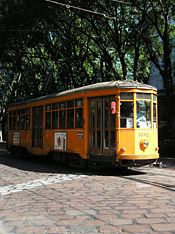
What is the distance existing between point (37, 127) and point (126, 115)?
625 cm

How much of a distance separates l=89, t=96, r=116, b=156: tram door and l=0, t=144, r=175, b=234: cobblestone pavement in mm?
867

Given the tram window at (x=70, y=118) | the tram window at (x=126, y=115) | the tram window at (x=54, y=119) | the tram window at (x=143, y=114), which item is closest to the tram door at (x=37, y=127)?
the tram window at (x=54, y=119)

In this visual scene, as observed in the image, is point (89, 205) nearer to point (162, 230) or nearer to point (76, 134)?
point (162, 230)

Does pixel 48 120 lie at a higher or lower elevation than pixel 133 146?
higher

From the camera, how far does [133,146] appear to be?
45.9 feet

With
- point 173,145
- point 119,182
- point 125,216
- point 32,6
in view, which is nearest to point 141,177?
point 119,182

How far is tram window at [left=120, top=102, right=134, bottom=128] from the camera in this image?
1412cm

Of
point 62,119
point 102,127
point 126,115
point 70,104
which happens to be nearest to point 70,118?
point 70,104

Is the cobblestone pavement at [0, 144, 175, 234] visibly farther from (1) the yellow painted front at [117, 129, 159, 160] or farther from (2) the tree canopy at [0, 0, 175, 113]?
(2) the tree canopy at [0, 0, 175, 113]

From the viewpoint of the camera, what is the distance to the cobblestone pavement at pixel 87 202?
23.6 ft

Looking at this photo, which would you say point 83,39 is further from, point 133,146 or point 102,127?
point 133,146

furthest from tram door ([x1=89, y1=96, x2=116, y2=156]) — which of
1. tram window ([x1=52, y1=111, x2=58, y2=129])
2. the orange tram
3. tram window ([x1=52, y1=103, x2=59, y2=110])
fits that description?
tram window ([x1=52, y1=111, x2=58, y2=129])

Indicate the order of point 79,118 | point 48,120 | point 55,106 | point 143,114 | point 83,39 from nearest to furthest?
point 143,114, point 79,118, point 55,106, point 48,120, point 83,39

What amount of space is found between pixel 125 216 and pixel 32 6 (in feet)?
61.6
